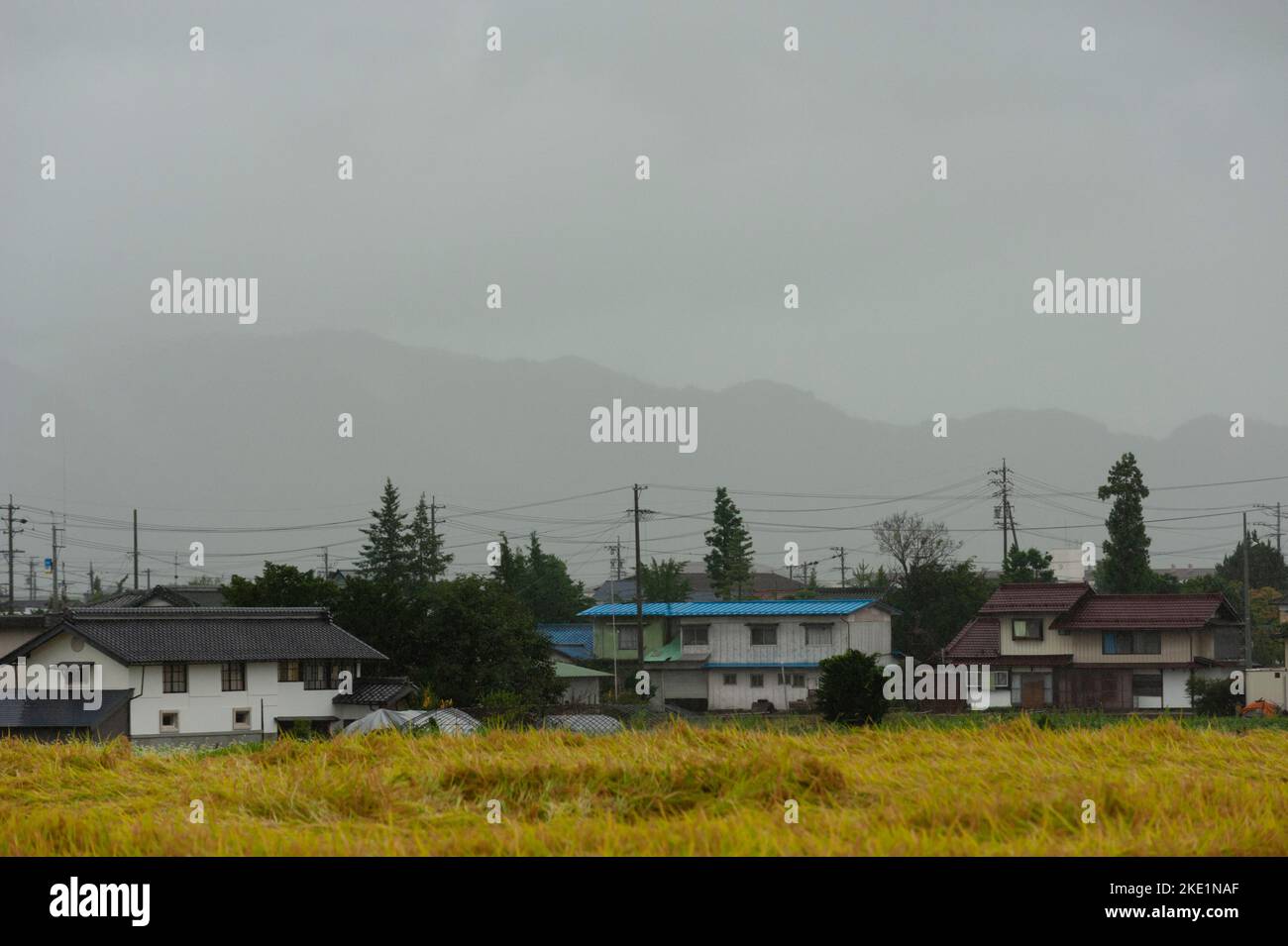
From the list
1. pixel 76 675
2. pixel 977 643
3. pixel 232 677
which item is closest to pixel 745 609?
pixel 977 643

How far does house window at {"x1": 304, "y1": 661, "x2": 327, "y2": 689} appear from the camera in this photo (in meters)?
49.1

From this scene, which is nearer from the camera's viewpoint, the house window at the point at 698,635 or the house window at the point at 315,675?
the house window at the point at 315,675

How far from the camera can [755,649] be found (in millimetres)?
66750

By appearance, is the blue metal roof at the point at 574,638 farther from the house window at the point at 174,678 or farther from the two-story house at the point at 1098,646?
the house window at the point at 174,678

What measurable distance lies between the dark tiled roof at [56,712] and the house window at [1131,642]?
38.7m

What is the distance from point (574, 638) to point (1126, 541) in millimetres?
30287

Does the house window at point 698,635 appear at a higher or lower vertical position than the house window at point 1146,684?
higher

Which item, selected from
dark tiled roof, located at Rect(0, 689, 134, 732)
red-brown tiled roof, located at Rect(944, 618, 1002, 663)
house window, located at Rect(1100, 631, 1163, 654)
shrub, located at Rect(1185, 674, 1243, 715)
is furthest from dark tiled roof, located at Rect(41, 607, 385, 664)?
house window, located at Rect(1100, 631, 1163, 654)

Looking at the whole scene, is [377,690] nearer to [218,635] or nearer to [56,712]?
[218,635]

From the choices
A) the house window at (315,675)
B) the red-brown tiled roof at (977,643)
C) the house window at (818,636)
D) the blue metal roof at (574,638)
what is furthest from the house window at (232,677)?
the red-brown tiled roof at (977,643)

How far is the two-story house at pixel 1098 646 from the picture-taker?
5647cm

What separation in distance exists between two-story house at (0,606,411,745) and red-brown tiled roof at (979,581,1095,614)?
86.7ft

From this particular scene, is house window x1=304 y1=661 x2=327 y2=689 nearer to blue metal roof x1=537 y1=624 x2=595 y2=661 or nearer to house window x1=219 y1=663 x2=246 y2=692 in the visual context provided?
house window x1=219 y1=663 x2=246 y2=692
